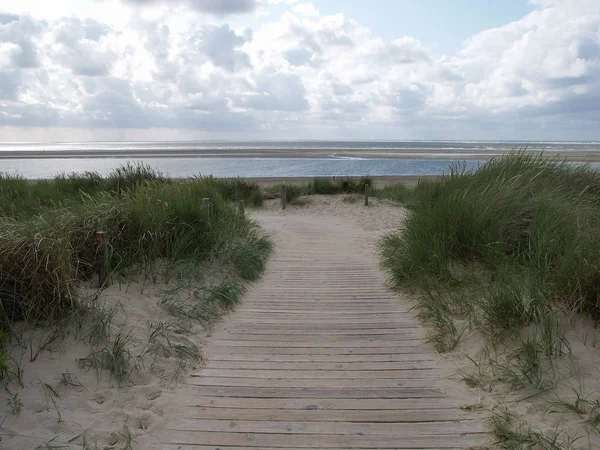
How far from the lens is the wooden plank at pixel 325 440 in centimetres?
295

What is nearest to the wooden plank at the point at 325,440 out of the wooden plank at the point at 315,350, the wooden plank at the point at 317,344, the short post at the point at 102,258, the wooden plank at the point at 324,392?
the wooden plank at the point at 324,392

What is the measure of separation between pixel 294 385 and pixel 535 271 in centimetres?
248

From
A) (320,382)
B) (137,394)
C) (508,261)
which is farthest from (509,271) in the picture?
(137,394)

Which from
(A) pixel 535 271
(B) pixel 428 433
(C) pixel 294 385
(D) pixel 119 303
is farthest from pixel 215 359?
(A) pixel 535 271

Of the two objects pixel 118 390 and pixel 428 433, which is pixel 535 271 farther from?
pixel 118 390

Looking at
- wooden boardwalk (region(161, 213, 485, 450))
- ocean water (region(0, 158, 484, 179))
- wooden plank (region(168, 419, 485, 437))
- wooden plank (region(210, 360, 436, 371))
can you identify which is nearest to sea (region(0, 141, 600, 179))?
ocean water (region(0, 158, 484, 179))

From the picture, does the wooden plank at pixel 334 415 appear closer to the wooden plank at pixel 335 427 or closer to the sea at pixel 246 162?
the wooden plank at pixel 335 427

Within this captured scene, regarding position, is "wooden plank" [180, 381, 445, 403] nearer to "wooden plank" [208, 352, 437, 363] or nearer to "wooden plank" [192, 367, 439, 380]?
"wooden plank" [192, 367, 439, 380]

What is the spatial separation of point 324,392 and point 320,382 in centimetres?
18

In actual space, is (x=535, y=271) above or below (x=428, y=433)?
above

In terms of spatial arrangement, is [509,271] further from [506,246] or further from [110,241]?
[110,241]

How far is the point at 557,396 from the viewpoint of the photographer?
10.6 feet

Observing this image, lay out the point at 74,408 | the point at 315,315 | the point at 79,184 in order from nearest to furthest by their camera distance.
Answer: the point at 74,408 < the point at 315,315 < the point at 79,184

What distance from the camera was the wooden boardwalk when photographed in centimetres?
306
